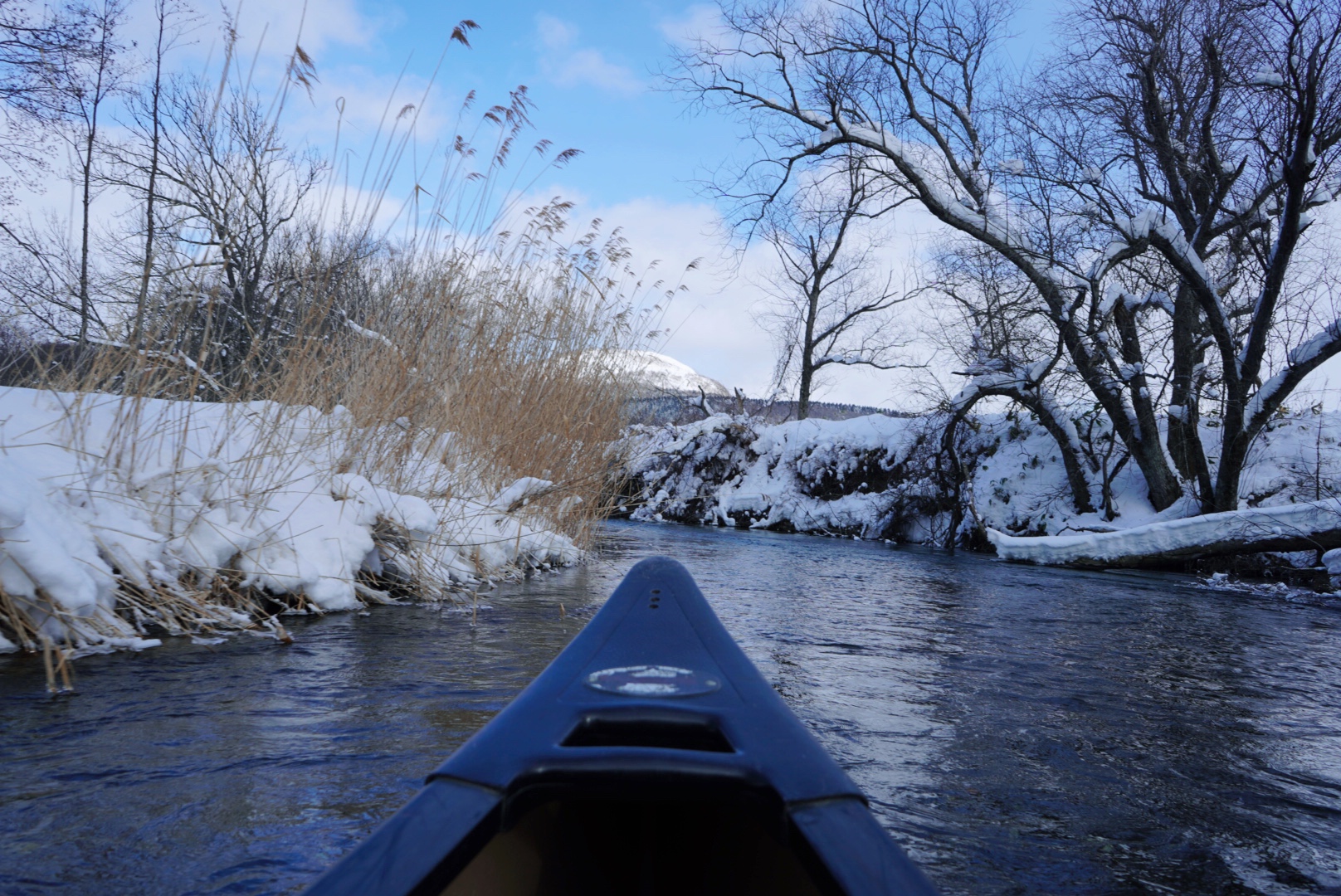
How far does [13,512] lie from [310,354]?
1586 mm

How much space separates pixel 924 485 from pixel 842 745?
7.88 metres

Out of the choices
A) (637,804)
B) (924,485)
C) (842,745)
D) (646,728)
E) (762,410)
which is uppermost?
(762,410)

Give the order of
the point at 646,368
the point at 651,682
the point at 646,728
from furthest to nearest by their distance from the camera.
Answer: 1. the point at 646,368
2. the point at 651,682
3. the point at 646,728

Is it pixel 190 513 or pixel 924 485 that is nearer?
pixel 190 513

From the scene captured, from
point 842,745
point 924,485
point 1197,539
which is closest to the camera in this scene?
point 842,745

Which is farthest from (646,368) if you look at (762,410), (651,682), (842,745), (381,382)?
(762,410)

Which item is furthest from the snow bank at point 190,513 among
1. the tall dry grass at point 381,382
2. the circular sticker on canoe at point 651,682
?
the circular sticker on canoe at point 651,682

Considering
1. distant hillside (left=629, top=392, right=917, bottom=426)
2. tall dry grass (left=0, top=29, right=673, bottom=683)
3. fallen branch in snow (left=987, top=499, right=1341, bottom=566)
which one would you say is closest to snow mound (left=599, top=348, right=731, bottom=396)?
tall dry grass (left=0, top=29, right=673, bottom=683)

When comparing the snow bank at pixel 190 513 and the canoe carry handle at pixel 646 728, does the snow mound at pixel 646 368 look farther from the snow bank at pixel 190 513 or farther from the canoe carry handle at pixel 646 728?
the canoe carry handle at pixel 646 728

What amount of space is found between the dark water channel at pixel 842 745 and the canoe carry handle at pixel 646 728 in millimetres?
480

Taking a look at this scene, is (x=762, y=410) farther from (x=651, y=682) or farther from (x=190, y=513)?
(x=651, y=682)

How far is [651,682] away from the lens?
1.11 m

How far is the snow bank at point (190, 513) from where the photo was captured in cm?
199

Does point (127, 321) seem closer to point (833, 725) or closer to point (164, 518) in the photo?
point (164, 518)
